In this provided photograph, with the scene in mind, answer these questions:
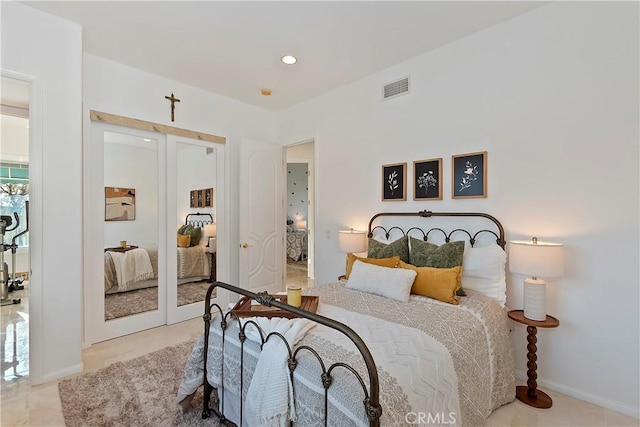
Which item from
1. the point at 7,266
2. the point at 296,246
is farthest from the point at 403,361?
the point at 296,246

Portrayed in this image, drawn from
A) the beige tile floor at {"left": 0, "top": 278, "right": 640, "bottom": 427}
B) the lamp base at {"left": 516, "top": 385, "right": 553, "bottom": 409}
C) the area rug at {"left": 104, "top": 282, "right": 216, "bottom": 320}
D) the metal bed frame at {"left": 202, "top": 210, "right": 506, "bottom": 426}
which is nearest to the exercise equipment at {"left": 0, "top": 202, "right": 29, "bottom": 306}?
the beige tile floor at {"left": 0, "top": 278, "right": 640, "bottom": 427}

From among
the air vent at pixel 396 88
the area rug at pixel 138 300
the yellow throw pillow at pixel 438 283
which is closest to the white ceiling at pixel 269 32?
the air vent at pixel 396 88

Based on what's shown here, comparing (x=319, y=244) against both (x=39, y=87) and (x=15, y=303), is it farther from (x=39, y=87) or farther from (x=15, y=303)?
(x=15, y=303)

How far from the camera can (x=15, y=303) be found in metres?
3.75

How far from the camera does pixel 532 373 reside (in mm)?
2137

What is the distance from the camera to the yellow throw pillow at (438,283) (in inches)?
85.2

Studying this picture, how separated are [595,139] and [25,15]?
4.34 m

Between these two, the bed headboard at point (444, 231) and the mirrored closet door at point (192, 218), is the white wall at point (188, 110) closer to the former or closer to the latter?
the mirrored closet door at point (192, 218)

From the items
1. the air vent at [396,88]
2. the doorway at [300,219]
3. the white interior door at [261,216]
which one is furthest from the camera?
the doorway at [300,219]

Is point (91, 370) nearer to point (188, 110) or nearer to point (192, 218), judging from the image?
point (192, 218)

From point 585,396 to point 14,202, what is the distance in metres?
5.01

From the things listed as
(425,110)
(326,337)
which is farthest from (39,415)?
(425,110)

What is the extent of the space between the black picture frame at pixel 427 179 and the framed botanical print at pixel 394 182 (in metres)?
0.13

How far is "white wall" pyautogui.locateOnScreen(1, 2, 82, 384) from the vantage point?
2.33 m
